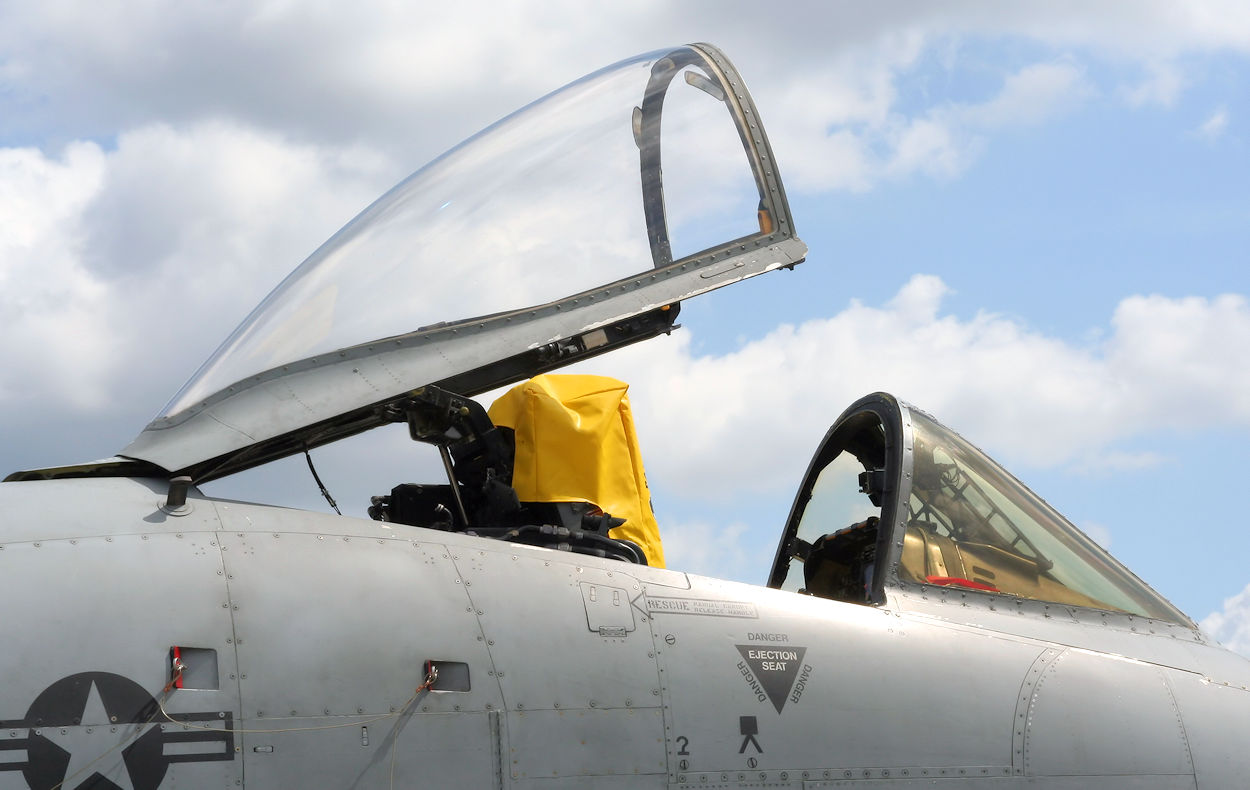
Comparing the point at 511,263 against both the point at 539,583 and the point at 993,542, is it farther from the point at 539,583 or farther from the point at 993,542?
the point at 993,542

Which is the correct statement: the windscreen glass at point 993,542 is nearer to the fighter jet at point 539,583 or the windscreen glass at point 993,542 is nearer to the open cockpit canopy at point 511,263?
the fighter jet at point 539,583

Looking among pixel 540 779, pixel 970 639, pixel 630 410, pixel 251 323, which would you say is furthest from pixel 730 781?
pixel 251 323

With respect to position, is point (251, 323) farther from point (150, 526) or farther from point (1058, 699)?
point (1058, 699)

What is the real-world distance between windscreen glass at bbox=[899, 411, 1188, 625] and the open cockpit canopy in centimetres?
146

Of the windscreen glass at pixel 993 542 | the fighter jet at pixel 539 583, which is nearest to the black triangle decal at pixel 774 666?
the fighter jet at pixel 539 583

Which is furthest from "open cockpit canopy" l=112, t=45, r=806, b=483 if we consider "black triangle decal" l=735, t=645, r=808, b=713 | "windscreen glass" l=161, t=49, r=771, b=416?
"black triangle decal" l=735, t=645, r=808, b=713

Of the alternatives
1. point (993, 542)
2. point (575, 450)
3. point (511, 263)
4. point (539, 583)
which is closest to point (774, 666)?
point (539, 583)

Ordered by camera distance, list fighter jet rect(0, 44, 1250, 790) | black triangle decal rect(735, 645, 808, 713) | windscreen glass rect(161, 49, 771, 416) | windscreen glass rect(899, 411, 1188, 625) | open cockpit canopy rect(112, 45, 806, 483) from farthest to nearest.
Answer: windscreen glass rect(899, 411, 1188, 625)
windscreen glass rect(161, 49, 771, 416)
open cockpit canopy rect(112, 45, 806, 483)
black triangle decal rect(735, 645, 808, 713)
fighter jet rect(0, 44, 1250, 790)

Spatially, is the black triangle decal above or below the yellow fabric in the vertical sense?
below

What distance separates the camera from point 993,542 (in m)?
6.26

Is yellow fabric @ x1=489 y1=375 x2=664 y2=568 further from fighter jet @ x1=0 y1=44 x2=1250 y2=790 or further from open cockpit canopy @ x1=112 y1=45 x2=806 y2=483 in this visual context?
open cockpit canopy @ x1=112 y1=45 x2=806 y2=483

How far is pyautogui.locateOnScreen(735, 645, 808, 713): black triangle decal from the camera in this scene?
5031 mm

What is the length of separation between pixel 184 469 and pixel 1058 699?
4.04m

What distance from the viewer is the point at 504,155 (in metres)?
6.25
